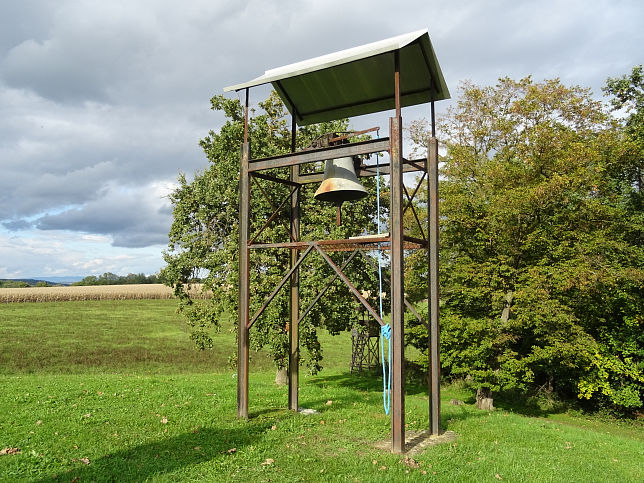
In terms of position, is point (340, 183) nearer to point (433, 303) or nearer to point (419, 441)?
point (433, 303)

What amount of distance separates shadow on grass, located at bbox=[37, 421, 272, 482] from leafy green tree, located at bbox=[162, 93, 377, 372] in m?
6.96

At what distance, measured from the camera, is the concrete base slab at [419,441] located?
7836 millimetres

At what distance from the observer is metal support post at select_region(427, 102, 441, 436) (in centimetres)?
884

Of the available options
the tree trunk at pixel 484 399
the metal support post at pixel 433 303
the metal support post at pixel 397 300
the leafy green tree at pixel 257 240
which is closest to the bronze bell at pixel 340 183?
the metal support post at pixel 397 300

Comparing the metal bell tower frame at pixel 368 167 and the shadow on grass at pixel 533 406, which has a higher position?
the metal bell tower frame at pixel 368 167

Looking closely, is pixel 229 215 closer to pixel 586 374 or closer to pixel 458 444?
pixel 458 444

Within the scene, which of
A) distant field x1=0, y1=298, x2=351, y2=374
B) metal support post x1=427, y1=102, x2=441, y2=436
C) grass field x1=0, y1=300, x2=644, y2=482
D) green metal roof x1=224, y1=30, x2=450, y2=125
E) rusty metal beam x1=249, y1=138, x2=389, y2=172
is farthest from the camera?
distant field x1=0, y1=298, x2=351, y2=374

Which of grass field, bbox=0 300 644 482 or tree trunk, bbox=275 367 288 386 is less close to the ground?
grass field, bbox=0 300 644 482

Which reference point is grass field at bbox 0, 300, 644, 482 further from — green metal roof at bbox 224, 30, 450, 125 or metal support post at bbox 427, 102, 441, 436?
green metal roof at bbox 224, 30, 450, 125

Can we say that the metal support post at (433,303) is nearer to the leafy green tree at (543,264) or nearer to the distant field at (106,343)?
the leafy green tree at (543,264)

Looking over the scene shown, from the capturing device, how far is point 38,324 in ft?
123

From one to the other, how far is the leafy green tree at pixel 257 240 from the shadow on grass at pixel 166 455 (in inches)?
274

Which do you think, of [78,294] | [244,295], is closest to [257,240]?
[244,295]

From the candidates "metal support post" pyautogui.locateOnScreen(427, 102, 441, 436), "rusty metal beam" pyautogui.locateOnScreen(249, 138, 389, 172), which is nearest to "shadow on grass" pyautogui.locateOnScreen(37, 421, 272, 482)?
"metal support post" pyautogui.locateOnScreen(427, 102, 441, 436)
